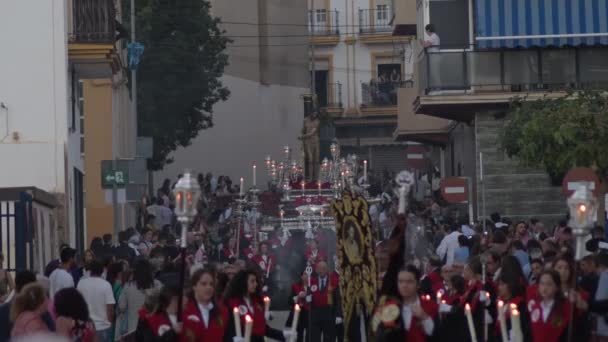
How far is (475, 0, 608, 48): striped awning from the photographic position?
33125mm

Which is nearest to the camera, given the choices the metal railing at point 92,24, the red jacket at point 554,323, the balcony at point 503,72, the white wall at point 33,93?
the red jacket at point 554,323

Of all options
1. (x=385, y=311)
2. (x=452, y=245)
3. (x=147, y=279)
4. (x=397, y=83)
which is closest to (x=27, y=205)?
(x=147, y=279)

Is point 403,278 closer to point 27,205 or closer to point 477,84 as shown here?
point 27,205

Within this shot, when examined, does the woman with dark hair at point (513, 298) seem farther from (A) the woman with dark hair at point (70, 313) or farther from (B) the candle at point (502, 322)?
(A) the woman with dark hair at point (70, 313)

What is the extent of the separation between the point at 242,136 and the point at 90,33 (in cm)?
3264

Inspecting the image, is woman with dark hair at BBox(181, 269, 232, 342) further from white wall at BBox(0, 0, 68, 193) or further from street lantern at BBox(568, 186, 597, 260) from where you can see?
white wall at BBox(0, 0, 68, 193)

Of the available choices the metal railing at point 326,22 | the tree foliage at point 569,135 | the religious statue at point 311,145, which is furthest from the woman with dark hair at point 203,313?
the metal railing at point 326,22

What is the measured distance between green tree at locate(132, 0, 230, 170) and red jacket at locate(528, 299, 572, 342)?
3318 centimetres

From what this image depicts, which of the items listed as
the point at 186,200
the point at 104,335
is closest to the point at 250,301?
the point at 186,200

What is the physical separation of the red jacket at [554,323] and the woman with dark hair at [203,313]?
2509 mm

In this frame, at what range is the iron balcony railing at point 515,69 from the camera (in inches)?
1325

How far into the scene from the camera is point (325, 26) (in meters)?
77.1

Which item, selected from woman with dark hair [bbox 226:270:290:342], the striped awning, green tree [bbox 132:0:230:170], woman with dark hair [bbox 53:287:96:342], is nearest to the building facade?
the striped awning

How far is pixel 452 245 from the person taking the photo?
26.2 m
